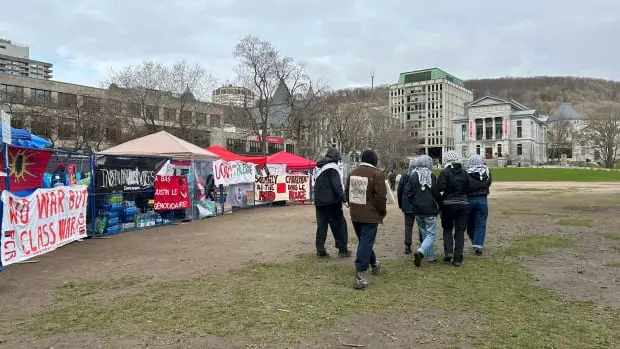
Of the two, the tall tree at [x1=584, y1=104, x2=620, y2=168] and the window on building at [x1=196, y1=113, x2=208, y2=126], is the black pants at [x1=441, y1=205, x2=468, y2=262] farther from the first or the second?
the tall tree at [x1=584, y1=104, x2=620, y2=168]

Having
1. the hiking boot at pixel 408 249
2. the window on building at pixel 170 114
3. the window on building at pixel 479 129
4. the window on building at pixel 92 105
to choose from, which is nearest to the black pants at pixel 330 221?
the hiking boot at pixel 408 249

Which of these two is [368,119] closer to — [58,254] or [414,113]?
[58,254]

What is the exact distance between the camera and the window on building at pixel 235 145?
71994mm

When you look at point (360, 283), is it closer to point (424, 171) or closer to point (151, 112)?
point (424, 171)

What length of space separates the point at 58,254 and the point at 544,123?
136253 millimetres

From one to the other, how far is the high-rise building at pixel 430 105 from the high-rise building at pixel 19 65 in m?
93.7

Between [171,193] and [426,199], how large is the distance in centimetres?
853

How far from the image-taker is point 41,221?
8.11m

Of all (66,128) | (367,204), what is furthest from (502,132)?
(367,204)

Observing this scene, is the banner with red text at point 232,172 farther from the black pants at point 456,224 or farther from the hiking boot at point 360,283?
the hiking boot at point 360,283

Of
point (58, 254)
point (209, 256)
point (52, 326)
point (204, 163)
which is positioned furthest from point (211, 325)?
point (204, 163)

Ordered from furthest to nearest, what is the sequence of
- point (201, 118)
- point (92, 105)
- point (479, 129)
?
point (479, 129) < point (201, 118) < point (92, 105)

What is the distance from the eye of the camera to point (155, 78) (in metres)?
43.3

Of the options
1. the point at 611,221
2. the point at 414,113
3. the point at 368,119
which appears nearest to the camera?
the point at 611,221
